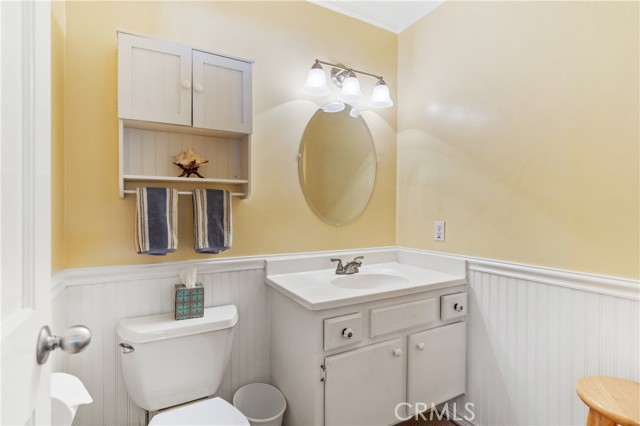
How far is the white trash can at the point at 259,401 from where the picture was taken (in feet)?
5.53

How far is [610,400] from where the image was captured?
1091 millimetres

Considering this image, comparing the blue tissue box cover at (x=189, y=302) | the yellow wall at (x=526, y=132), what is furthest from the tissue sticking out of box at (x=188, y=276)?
the yellow wall at (x=526, y=132)

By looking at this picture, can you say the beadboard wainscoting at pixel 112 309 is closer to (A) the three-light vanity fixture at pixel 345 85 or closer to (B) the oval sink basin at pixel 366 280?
(B) the oval sink basin at pixel 366 280

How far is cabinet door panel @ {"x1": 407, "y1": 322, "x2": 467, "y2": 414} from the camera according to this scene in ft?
5.24

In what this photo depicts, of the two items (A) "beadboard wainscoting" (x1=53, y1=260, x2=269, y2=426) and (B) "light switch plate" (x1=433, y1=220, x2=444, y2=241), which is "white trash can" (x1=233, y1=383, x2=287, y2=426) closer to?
(A) "beadboard wainscoting" (x1=53, y1=260, x2=269, y2=426)

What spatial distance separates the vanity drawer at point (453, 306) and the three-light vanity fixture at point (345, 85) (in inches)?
47.2

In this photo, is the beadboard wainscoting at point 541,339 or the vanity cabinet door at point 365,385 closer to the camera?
the beadboard wainscoting at point 541,339

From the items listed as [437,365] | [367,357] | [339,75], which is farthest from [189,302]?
[339,75]

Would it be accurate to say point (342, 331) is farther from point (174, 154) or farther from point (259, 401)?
point (174, 154)

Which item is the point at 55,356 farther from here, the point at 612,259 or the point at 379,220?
the point at 612,259

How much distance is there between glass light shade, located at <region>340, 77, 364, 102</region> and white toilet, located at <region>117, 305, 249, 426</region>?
4.64 ft

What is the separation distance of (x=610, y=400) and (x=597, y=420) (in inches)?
3.1

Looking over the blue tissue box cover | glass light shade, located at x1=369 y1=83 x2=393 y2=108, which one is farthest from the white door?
glass light shade, located at x1=369 y1=83 x2=393 y2=108

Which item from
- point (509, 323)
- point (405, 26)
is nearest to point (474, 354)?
point (509, 323)
